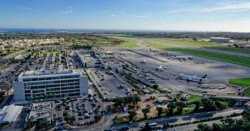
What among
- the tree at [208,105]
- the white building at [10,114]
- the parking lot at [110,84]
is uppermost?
the tree at [208,105]

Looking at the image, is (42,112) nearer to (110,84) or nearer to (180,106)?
(180,106)

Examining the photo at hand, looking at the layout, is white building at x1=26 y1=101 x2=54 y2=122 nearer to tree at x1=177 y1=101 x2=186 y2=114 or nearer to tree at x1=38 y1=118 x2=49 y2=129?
tree at x1=38 y1=118 x2=49 y2=129

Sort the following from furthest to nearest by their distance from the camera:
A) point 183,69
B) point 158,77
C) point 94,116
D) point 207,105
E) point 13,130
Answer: point 183,69 < point 158,77 < point 207,105 < point 94,116 < point 13,130

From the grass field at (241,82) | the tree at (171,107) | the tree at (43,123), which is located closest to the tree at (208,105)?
the tree at (171,107)

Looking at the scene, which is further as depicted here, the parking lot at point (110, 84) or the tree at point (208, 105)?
the parking lot at point (110, 84)

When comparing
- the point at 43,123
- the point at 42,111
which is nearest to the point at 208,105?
the point at 43,123

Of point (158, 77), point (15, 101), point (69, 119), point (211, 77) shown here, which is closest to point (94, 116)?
point (69, 119)

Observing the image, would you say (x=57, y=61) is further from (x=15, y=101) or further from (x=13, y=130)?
(x=13, y=130)

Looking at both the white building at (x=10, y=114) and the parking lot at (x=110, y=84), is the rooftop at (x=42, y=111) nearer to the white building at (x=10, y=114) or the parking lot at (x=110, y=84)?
the white building at (x=10, y=114)
